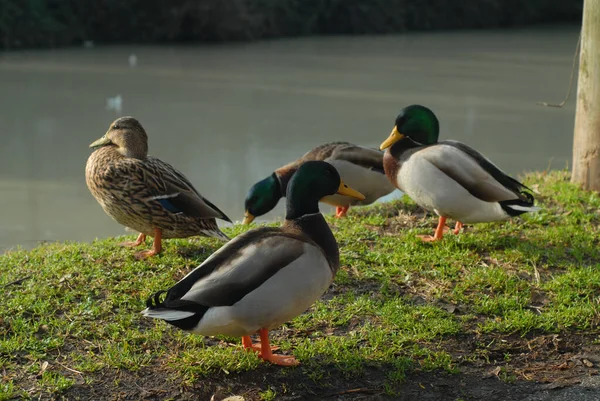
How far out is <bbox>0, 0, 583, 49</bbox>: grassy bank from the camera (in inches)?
650

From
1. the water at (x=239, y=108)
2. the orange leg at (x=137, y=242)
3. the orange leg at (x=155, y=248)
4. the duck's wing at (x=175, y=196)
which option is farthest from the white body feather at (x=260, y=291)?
the water at (x=239, y=108)

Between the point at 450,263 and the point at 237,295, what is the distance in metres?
1.76

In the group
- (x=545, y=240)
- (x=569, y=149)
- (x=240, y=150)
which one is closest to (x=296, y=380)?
(x=545, y=240)

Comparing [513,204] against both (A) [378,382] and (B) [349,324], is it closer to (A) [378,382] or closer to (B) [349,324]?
Answer: (B) [349,324]

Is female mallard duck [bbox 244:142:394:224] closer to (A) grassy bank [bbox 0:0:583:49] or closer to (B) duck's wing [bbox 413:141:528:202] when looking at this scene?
(B) duck's wing [bbox 413:141:528:202]

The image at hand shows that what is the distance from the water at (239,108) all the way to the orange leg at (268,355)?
2.82 meters

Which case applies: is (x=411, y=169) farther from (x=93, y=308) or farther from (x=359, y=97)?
(x=359, y=97)

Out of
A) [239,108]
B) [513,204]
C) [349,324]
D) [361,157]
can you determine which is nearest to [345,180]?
[361,157]

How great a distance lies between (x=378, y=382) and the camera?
10.1 ft

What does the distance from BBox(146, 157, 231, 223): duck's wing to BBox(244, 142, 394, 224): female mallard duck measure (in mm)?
1253

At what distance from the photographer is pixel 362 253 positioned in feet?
14.5

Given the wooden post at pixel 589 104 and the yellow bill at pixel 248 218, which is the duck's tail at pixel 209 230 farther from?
the wooden post at pixel 589 104

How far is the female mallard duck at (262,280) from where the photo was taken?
9.37 ft

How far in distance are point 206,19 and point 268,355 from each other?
15303 mm
